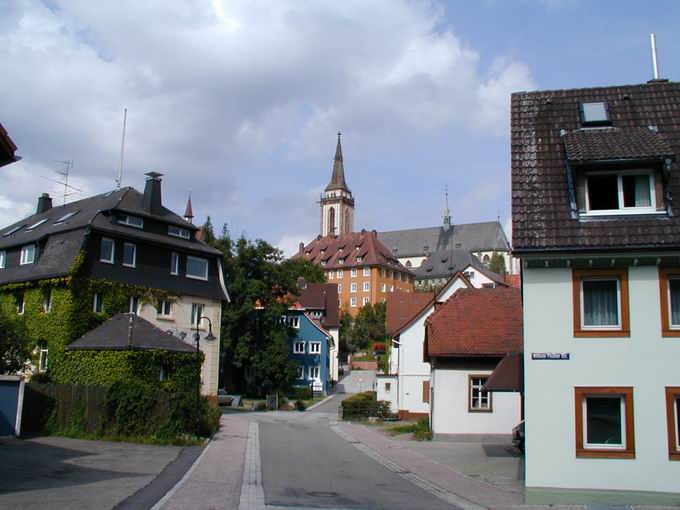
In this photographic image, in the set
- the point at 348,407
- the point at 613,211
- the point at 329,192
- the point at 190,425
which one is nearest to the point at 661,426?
the point at 613,211

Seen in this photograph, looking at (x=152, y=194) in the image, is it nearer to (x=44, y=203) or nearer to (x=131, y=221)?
(x=131, y=221)

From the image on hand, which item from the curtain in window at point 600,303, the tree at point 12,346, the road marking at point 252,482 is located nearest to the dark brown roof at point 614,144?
the curtain in window at point 600,303

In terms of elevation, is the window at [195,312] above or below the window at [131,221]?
below

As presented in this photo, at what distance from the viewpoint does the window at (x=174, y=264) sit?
137 ft

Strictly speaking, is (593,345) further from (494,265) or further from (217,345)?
(494,265)

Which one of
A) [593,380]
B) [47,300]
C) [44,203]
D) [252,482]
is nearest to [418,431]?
[252,482]

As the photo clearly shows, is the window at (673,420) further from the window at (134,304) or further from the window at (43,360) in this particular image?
the window at (43,360)

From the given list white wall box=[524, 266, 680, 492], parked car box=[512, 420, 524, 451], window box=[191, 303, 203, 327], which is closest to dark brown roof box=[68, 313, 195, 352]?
window box=[191, 303, 203, 327]

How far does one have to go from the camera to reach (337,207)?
16262cm

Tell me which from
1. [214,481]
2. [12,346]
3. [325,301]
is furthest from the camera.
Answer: [325,301]

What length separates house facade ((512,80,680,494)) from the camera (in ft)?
49.1

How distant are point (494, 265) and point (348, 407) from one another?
340 ft

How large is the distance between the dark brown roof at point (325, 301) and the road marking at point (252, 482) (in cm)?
5291

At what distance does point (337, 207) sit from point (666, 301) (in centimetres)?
14791
